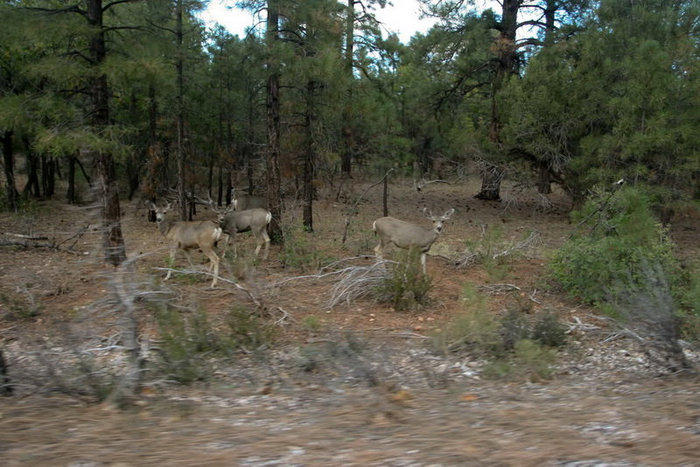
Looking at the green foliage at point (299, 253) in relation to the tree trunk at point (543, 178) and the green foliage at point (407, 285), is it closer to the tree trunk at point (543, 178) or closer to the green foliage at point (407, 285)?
the green foliage at point (407, 285)

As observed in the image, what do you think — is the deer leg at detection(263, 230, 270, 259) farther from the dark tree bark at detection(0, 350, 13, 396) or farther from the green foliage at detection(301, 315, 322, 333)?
the dark tree bark at detection(0, 350, 13, 396)

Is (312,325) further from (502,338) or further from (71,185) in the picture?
(71,185)

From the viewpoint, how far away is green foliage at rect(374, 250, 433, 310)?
9.96m

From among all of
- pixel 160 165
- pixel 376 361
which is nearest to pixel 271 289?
pixel 376 361

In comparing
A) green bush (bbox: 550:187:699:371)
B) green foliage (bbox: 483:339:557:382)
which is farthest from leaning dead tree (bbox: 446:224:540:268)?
green foliage (bbox: 483:339:557:382)

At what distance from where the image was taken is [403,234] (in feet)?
42.5

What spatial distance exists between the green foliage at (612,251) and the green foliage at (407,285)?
2976 mm

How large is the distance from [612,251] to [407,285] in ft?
13.2

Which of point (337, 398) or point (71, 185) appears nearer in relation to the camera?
point (337, 398)

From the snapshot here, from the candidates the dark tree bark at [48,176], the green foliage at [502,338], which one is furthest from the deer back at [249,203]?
the green foliage at [502,338]

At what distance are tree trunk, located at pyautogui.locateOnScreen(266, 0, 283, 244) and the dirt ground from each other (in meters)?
4.04

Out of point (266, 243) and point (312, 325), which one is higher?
point (266, 243)

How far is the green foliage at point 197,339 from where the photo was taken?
5.68m

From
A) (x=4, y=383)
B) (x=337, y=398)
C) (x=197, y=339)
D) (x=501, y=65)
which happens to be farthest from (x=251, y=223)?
(x=501, y=65)
